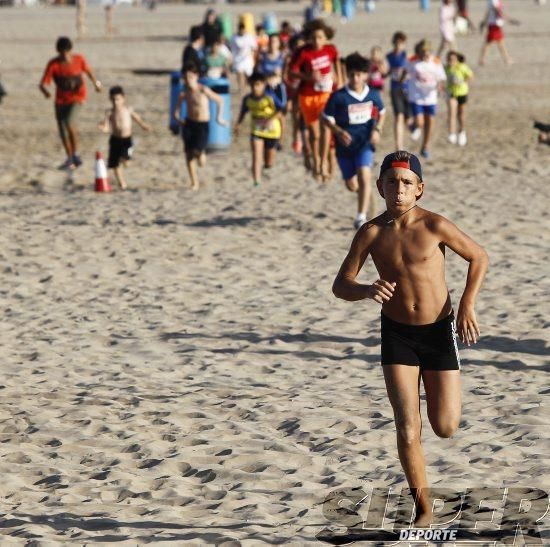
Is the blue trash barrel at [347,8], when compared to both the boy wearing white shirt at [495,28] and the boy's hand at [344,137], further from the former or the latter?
the boy's hand at [344,137]

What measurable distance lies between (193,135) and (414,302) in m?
11.2

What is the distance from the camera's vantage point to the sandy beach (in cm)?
673

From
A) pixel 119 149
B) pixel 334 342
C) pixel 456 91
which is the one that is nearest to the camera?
pixel 334 342

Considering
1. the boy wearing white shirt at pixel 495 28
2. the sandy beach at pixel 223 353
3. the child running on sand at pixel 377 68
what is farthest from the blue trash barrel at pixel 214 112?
the boy wearing white shirt at pixel 495 28

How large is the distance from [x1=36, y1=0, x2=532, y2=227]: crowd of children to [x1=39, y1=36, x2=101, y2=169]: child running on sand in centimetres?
1

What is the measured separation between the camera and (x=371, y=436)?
24.8 ft

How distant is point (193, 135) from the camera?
1688 cm

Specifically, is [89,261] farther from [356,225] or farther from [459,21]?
[459,21]

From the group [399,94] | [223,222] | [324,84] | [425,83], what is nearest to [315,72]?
[324,84]

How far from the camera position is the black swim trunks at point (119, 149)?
17047 mm

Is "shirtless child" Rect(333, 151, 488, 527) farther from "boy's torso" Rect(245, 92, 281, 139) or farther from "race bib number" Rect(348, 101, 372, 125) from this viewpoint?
"boy's torso" Rect(245, 92, 281, 139)

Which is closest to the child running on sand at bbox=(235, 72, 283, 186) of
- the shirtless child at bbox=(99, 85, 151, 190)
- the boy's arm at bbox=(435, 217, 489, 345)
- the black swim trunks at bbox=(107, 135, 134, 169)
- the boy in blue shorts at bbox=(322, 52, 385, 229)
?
the shirtless child at bbox=(99, 85, 151, 190)

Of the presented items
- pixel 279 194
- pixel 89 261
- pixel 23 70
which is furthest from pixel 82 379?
pixel 23 70

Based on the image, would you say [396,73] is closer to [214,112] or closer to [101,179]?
[214,112]
